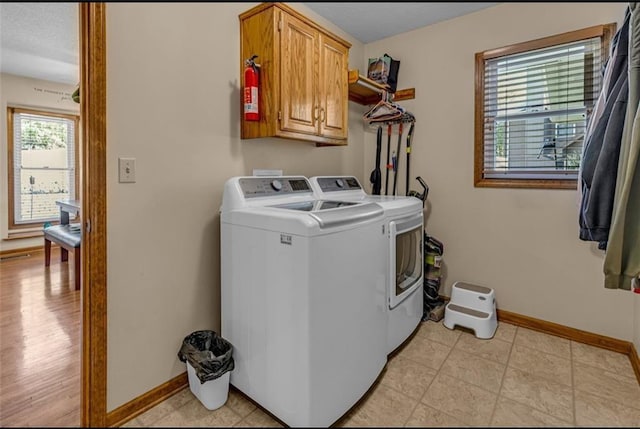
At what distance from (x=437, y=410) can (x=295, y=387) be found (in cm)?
60

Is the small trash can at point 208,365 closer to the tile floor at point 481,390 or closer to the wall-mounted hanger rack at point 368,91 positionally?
the tile floor at point 481,390

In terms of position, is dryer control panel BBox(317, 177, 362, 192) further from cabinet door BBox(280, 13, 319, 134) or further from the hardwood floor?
the hardwood floor

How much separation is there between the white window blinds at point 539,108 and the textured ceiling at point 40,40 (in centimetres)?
256

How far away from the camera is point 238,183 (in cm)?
168

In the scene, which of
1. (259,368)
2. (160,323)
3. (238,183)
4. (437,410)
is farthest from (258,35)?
(437,410)

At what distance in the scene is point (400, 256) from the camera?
196cm

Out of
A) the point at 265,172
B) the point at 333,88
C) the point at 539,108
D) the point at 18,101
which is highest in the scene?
the point at 18,101

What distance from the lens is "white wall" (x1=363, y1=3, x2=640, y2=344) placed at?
2100 millimetres

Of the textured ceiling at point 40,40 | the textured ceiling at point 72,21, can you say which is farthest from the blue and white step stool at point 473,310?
the textured ceiling at point 40,40

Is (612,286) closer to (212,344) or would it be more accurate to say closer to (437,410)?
(437,410)

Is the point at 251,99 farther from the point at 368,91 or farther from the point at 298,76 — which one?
the point at 368,91

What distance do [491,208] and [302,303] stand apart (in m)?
1.83

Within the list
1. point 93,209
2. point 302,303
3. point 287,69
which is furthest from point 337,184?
point 93,209

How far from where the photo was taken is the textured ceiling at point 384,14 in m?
2.06
